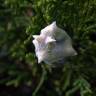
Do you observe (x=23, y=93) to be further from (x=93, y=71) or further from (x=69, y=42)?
(x=69, y=42)

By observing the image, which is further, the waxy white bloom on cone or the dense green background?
the dense green background

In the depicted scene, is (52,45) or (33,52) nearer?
(52,45)

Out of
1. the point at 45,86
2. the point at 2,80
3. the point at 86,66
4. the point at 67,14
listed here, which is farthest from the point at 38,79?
the point at 67,14

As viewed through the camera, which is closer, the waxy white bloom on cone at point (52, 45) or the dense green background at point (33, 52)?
the waxy white bloom on cone at point (52, 45)

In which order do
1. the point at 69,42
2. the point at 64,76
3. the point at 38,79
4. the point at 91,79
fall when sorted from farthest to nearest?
the point at 38,79 < the point at 64,76 < the point at 91,79 < the point at 69,42
